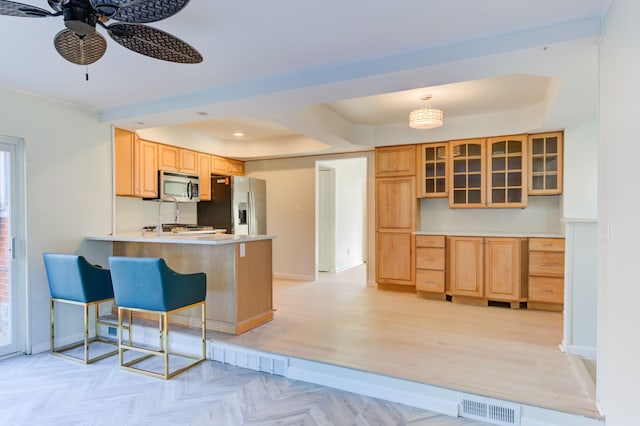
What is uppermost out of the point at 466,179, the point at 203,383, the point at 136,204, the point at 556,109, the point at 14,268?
the point at 556,109

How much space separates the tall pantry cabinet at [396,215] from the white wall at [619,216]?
3.02 meters

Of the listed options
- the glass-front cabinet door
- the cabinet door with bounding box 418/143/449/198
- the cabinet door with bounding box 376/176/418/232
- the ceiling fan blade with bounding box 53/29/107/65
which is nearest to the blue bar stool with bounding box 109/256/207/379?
the ceiling fan blade with bounding box 53/29/107/65

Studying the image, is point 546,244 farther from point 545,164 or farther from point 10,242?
point 10,242

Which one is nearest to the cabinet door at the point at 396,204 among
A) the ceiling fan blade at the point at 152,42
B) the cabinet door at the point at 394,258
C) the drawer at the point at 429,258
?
the cabinet door at the point at 394,258

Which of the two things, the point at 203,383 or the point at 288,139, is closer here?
the point at 203,383

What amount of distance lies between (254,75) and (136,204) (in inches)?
109


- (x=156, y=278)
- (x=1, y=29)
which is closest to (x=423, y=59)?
(x=156, y=278)

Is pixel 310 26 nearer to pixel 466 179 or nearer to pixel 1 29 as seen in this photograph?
pixel 1 29

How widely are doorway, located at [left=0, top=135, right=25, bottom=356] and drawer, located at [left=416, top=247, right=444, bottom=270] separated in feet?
14.2

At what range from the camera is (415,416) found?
2252 mm

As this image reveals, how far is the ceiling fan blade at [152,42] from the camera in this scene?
1679 millimetres

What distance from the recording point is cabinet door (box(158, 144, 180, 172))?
4.74 m

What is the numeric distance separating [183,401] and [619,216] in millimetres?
2778

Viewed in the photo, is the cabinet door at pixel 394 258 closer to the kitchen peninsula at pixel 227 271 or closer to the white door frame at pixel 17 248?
the kitchen peninsula at pixel 227 271
